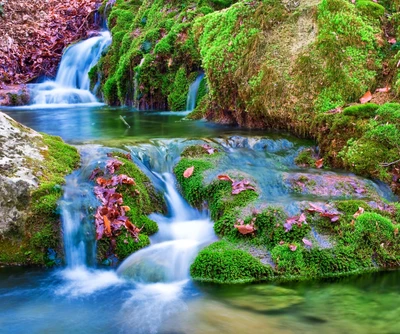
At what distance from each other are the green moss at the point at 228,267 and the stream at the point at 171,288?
0.10m

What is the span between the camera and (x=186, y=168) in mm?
5977

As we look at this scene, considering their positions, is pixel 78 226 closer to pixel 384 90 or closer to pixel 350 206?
pixel 350 206

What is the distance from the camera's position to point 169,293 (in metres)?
4.08

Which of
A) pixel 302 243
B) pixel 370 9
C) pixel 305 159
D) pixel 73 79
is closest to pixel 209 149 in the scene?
pixel 305 159

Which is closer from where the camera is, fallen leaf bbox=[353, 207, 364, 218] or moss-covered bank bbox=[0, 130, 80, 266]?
moss-covered bank bbox=[0, 130, 80, 266]

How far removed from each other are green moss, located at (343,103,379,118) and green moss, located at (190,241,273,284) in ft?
10.3

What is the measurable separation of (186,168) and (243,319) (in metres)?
2.76

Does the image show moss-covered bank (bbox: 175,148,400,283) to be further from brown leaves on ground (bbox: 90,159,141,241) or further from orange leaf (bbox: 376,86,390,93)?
orange leaf (bbox: 376,86,390,93)

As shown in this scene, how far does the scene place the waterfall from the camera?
1434cm

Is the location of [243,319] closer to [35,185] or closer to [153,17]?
[35,185]

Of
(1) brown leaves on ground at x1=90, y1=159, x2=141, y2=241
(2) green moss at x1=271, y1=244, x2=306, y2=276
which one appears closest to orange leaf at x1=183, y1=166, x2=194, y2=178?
(1) brown leaves on ground at x1=90, y1=159, x2=141, y2=241

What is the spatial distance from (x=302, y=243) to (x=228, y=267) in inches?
31.8

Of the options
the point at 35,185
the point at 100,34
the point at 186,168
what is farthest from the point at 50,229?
the point at 100,34

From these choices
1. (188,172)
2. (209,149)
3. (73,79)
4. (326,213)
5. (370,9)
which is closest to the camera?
(326,213)
